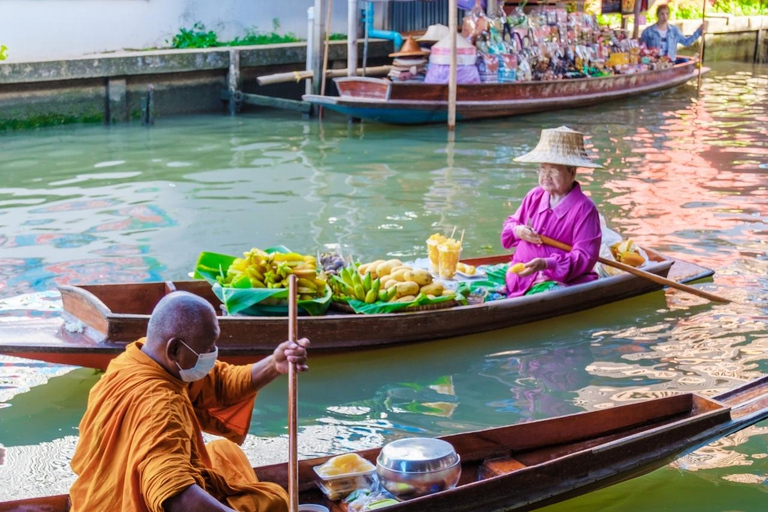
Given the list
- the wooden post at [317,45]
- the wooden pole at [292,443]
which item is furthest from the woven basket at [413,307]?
the wooden post at [317,45]

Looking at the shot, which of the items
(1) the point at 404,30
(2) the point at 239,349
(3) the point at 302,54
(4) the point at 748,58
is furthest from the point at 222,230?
(4) the point at 748,58

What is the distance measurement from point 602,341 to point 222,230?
3844 millimetres

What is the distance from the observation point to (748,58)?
85.2ft

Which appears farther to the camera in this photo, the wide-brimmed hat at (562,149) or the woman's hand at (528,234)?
the woman's hand at (528,234)

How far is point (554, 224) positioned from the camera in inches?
255

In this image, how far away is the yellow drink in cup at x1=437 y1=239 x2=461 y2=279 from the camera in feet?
Answer: 22.2

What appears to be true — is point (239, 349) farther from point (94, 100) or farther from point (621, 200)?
point (94, 100)

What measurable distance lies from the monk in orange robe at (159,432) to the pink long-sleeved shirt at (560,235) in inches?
128

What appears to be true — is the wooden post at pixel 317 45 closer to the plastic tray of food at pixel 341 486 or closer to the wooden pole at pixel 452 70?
the wooden pole at pixel 452 70

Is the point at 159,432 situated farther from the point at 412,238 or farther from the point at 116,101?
the point at 116,101

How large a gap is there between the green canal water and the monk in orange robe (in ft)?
4.88

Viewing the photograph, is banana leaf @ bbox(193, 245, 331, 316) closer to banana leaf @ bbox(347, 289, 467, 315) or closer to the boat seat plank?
banana leaf @ bbox(347, 289, 467, 315)

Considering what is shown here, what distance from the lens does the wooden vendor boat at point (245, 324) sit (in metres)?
5.33

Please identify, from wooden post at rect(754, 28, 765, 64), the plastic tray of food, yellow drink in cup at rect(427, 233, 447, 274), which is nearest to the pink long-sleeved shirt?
yellow drink in cup at rect(427, 233, 447, 274)
